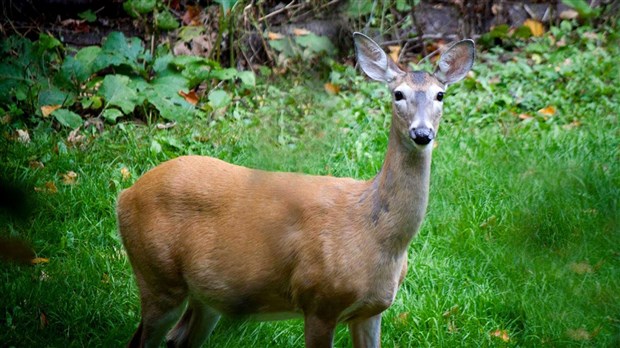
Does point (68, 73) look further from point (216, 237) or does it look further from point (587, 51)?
point (587, 51)

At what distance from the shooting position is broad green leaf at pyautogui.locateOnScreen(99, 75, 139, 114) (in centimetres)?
726

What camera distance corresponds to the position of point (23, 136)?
681 cm

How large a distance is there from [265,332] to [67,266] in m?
1.21

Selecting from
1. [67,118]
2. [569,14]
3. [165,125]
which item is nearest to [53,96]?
[67,118]

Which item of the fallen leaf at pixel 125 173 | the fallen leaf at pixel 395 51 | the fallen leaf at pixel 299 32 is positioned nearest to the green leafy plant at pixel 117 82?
the fallen leaf at pixel 125 173

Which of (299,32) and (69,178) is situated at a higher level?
(299,32)

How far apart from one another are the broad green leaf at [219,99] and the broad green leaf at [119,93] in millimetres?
601

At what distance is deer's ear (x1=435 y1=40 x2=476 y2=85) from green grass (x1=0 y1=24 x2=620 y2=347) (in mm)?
460

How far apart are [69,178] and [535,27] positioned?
5.15m

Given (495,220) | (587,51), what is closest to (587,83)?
(587,51)

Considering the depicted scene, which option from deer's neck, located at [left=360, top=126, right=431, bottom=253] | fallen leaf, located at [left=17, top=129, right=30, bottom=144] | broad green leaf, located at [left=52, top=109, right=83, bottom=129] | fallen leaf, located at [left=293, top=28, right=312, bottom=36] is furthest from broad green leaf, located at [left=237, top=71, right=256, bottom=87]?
fallen leaf, located at [left=293, top=28, right=312, bottom=36]

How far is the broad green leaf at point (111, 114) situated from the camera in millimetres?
7129

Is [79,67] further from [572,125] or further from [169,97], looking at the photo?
[572,125]

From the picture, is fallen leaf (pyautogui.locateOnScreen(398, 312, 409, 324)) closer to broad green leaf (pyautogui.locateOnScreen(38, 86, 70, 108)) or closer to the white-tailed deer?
the white-tailed deer
